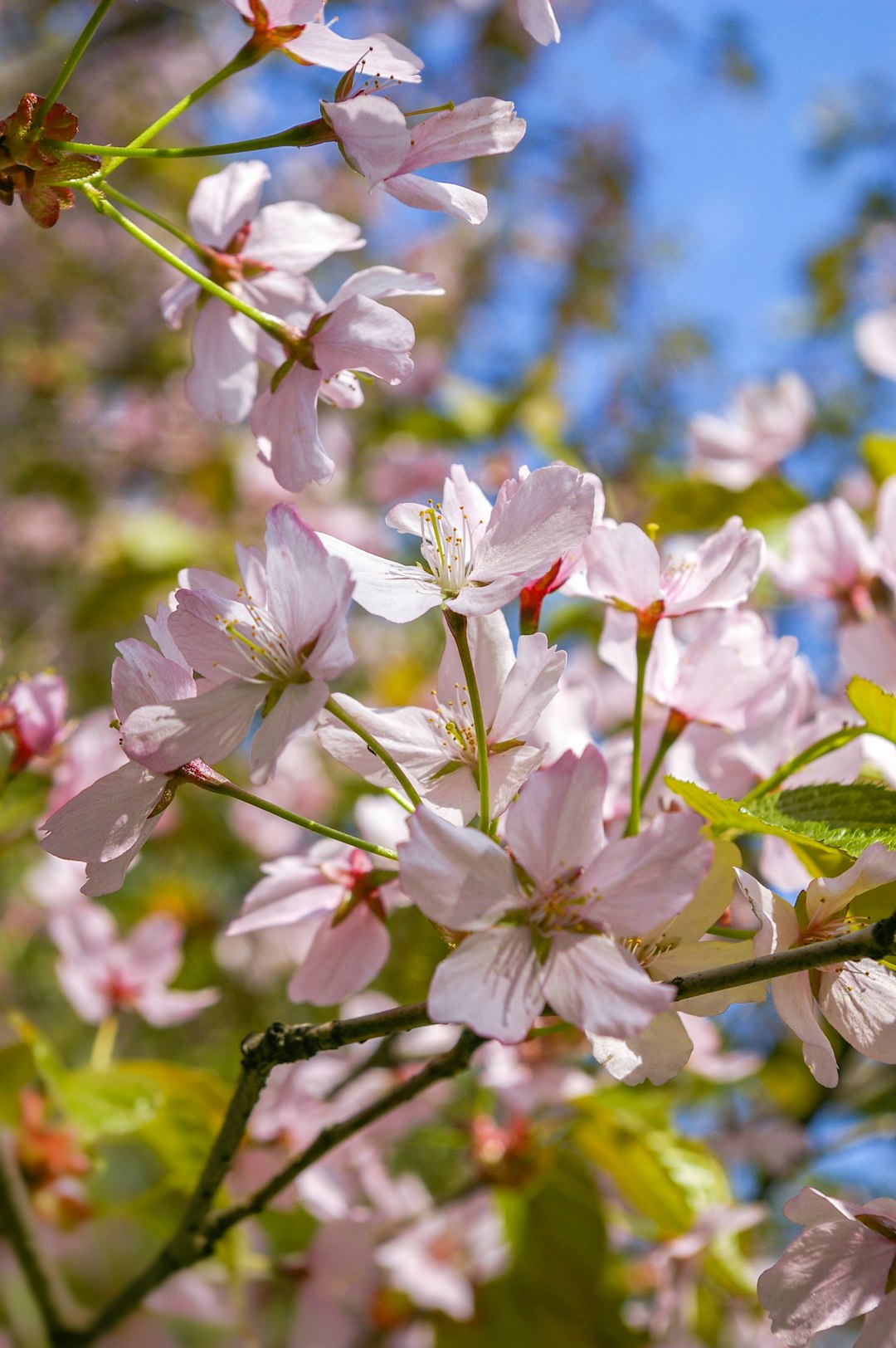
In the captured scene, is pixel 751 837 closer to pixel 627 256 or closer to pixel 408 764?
pixel 408 764

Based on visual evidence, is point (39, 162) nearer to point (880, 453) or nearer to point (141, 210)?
point (141, 210)

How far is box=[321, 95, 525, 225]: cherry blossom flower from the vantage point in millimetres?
538

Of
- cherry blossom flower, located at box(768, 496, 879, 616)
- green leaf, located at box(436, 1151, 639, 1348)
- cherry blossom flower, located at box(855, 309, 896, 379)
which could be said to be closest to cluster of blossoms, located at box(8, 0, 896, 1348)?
cherry blossom flower, located at box(768, 496, 879, 616)

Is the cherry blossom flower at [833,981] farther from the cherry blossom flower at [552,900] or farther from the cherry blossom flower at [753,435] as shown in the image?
the cherry blossom flower at [753,435]

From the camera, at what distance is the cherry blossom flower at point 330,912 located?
0.64 meters

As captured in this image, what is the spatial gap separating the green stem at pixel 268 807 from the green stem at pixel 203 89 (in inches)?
11.8

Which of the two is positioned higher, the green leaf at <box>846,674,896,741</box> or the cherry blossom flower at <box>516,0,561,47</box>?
the cherry blossom flower at <box>516,0,561,47</box>

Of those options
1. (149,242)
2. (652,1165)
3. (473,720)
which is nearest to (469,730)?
(473,720)

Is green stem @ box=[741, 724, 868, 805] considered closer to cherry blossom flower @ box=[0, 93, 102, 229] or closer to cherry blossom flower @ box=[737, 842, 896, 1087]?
cherry blossom flower @ box=[737, 842, 896, 1087]

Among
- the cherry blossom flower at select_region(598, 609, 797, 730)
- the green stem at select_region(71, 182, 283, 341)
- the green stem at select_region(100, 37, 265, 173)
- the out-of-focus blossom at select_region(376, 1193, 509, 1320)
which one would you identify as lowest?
the out-of-focus blossom at select_region(376, 1193, 509, 1320)

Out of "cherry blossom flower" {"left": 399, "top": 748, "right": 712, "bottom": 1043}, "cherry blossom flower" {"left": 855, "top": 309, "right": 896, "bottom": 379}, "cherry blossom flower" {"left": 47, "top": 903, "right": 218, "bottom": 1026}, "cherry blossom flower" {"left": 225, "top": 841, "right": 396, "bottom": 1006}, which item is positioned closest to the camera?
"cherry blossom flower" {"left": 399, "top": 748, "right": 712, "bottom": 1043}

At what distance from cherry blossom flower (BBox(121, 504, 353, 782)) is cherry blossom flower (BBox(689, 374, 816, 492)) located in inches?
33.6

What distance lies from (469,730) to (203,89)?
1.17ft

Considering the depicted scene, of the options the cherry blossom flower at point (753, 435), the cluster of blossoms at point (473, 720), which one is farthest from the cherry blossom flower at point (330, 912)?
the cherry blossom flower at point (753, 435)
